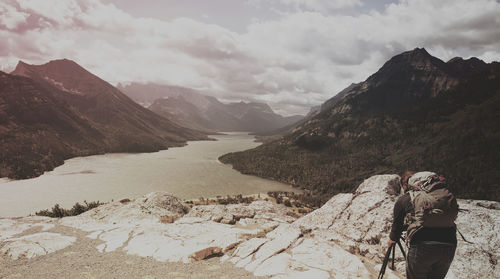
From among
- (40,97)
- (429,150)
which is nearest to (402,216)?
(429,150)

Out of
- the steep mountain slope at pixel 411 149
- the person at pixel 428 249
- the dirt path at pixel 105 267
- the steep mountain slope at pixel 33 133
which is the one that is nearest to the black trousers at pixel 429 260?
the person at pixel 428 249

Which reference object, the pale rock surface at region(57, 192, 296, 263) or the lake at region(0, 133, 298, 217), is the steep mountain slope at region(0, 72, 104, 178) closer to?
the lake at region(0, 133, 298, 217)

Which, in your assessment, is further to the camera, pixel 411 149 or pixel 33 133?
pixel 33 133

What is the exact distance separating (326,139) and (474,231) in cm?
17989

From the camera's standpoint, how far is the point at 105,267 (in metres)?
10.9

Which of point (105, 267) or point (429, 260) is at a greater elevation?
point (429, 260)

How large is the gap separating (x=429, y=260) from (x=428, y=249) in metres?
0.33

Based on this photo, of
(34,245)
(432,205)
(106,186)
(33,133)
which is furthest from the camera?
(33,133)

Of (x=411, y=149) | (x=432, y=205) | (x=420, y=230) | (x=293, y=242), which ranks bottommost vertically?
(x=411, y=149)

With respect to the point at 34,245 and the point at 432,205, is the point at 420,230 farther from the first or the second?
the point at 34,245

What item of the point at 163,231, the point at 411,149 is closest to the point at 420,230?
the point at 163,231

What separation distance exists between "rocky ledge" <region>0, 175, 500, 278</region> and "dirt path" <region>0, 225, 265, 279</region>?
0.57 feet

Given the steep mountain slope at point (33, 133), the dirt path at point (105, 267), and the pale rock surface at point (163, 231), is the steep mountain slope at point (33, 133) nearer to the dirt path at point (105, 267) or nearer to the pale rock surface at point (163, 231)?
the pale rock surface at point (163, 231)

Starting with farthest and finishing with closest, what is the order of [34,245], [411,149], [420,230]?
[411,149]
[34,245]
[420,230]
